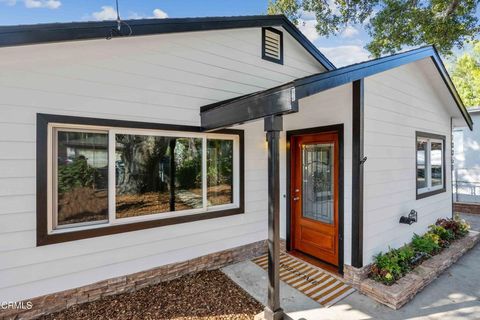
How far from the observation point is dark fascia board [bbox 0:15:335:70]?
8.57 ft

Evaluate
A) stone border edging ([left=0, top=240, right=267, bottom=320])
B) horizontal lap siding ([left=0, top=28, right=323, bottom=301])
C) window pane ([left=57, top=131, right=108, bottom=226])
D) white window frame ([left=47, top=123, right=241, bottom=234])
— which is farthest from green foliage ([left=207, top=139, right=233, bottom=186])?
window pane ([left=57, top=131, right=108, bottom=226])

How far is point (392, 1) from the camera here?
365 inches

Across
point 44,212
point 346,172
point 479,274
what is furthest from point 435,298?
point 44,212

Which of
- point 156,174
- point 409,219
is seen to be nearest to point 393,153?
point 409,219

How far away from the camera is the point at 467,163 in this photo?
10188 millimetres

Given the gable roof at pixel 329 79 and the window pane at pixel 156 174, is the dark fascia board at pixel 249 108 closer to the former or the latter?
the gable roof at pixel 329 79

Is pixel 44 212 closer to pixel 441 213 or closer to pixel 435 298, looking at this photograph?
pixel 435 298

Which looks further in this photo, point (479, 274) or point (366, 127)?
point (479, 274)

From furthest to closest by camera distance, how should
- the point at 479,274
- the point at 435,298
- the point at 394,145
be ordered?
the point at 394,145, the point at 479,274, the point at 435,298

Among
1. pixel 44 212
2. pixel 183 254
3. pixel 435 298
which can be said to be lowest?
pixel 435 298

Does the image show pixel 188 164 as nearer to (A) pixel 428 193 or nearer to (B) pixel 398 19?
(A) pixel 428 193

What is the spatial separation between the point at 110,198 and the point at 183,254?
1.42m

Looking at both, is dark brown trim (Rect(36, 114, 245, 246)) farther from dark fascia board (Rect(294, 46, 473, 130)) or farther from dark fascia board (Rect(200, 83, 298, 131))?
dark fascia board (Rect(294, 46, 473, 130))

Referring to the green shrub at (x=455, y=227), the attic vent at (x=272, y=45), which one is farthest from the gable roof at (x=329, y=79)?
the green shrub at (x=455, y=227)
